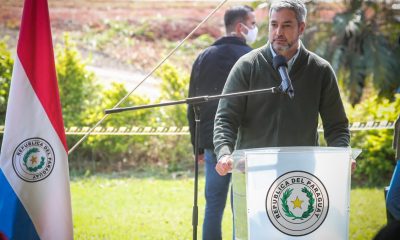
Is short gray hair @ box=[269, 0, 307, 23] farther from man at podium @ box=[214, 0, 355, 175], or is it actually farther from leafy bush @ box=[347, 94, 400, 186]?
leafy bush @ box=[347, 94, 400, 186]

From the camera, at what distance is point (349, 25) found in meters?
13.6

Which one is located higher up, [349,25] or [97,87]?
[349,25]

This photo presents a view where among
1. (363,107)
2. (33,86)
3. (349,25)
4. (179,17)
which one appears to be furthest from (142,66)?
(33,86)

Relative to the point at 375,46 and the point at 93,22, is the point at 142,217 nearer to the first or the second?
the point at 375,46

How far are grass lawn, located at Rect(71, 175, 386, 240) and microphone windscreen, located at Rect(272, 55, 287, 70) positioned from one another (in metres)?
3.56

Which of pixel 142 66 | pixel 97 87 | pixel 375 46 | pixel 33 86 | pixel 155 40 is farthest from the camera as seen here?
pixel 155 40

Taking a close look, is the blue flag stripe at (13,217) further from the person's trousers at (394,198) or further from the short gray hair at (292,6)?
the person's trousers at (394,198)

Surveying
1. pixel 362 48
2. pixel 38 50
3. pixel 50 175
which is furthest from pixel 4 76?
pixel 362 48

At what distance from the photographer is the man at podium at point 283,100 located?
12.8 feet

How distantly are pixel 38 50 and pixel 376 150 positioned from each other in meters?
6.70

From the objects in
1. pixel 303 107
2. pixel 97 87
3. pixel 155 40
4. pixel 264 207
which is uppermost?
pixel 155 40

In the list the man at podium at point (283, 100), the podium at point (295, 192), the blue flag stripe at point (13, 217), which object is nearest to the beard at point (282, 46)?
the man at podium at point (283, 100)

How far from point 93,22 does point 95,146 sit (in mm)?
9822

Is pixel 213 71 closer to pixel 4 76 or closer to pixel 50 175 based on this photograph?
pixel 50 175
